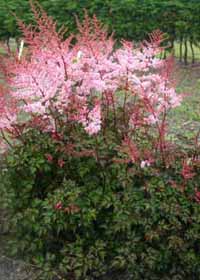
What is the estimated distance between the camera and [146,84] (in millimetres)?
3305

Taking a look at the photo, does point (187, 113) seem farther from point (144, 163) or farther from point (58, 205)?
point (58, 205)

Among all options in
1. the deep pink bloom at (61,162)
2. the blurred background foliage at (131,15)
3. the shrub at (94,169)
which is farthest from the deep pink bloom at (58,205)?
the blurred background foliage at (131,15)

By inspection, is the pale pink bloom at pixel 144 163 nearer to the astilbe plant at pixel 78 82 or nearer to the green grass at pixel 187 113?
the astilbe plant at pixel 78 82

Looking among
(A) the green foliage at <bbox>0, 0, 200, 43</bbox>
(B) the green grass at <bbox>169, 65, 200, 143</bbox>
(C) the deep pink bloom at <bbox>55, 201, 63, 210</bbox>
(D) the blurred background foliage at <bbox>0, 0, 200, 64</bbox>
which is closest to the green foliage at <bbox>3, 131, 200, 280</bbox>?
(C) the deep pink bloom at <bbox>55, 201, 63, 210</bbox>

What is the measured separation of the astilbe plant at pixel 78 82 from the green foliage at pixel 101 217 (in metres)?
0.17

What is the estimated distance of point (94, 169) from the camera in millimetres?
3482

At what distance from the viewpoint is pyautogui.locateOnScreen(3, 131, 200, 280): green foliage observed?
3.27 m

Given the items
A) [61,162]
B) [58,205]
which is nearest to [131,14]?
[61,162]

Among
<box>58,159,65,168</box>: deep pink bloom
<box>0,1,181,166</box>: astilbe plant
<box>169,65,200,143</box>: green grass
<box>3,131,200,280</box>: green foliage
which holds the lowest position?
<box>169,65,200,143</box>: green grass

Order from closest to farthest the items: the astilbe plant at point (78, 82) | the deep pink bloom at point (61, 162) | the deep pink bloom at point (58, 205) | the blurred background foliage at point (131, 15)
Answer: the astilbe plant at point (78, 82), the deep pink bloom at point (58, 205), the deep pink bloom at point (61, 162), the blurred background foliage at point (131, 15)

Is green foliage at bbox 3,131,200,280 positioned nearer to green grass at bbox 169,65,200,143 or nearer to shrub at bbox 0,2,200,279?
shrub at bbox 0,2,200,279

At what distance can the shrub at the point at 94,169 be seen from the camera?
3238 millimetres

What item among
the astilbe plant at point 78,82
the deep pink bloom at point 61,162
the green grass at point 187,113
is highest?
the astilbe plant at point 78,82

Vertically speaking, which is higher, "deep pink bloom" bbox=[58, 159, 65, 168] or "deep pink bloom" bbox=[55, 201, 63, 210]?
"deep pink bloom" bbox=[58, 159, 65, 168]
